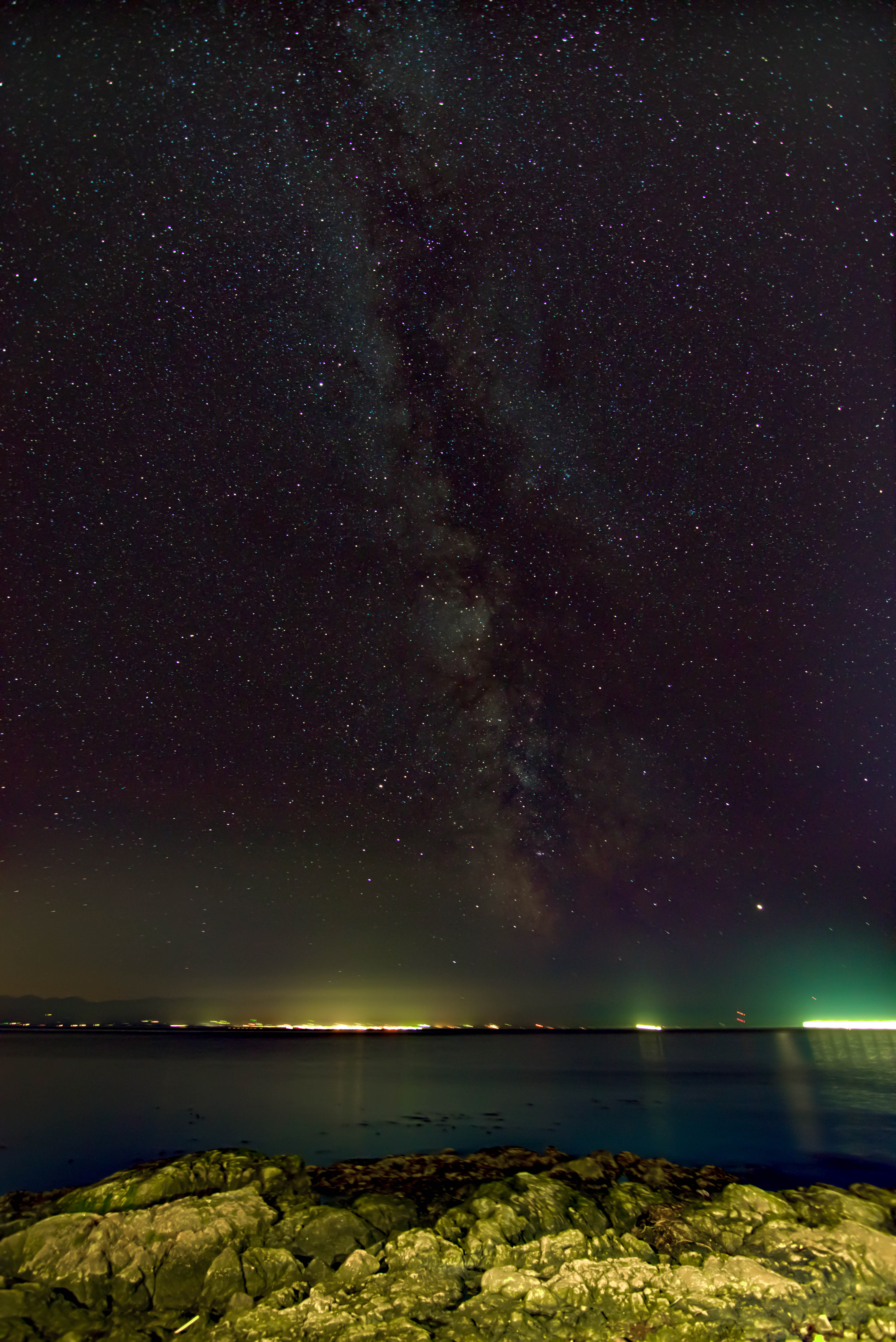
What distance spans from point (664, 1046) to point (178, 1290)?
87813 mm

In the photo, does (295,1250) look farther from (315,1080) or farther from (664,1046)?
(664,1046)

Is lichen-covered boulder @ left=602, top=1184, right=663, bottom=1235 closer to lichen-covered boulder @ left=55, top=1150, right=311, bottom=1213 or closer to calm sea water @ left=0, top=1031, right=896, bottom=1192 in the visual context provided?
lichen-covered boulder @ left=55, top=1150, right=311, bottom=1213

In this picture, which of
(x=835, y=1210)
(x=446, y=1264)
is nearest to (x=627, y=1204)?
(x=835, y=1210)

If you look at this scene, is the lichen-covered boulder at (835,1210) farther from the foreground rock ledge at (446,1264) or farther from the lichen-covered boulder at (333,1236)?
the lichen-covered boulder at (333,1236)

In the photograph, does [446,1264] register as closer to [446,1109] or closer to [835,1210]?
[835,1210]

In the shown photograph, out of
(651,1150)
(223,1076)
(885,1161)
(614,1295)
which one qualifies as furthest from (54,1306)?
(223,1076)

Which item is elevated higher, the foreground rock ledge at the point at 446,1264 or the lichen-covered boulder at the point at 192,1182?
the lichen-covered boulder at the point at 192,1182

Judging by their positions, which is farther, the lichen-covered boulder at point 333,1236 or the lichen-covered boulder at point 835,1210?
the lichen-covered boulder at point 835,1210

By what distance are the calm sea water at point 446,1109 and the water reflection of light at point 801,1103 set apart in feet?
0.48

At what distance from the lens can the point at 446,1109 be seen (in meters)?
27.2

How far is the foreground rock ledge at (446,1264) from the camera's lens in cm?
713

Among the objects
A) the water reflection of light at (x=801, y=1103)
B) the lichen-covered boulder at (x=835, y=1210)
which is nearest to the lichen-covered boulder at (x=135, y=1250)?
the lichen-covered boulder at (x=835, y=1210)

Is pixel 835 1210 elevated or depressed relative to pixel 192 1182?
depressed

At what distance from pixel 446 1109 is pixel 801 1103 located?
15.7 metres
